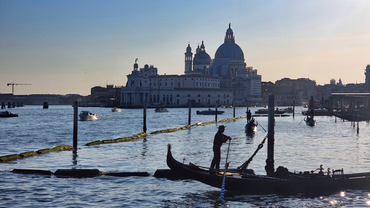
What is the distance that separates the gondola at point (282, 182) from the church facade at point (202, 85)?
124260 millimetres

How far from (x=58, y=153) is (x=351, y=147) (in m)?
16.2

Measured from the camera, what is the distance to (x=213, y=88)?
172625 mm

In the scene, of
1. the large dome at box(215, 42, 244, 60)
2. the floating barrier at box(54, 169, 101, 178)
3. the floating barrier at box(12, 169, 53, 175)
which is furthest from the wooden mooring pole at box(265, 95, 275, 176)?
the large dome at box(215, 42, 244, 60)

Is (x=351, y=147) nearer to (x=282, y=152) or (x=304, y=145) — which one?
(x=304, y=145)

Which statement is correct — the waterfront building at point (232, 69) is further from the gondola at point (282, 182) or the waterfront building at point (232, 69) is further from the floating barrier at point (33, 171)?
the gondola at point (282, 182)

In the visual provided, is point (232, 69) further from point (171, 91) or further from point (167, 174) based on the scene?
point (167, 174)

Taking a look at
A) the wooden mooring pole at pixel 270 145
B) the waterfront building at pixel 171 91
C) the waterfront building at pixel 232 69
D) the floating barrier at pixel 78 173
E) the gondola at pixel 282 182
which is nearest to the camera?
the gondola at pixel 282 182

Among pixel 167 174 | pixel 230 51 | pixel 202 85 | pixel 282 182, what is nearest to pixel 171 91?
pixel 202 85

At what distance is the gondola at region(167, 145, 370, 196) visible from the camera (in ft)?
42.9

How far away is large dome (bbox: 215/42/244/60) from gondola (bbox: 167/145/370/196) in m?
174

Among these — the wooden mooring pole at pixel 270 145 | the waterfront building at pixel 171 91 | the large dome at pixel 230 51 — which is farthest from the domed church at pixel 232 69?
the wooden mooring pole at pixel 270 145

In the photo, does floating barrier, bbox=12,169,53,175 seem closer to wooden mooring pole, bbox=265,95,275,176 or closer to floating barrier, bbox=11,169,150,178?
floating barrier, bbox=11,169,150,178

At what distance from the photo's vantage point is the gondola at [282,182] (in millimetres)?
13070

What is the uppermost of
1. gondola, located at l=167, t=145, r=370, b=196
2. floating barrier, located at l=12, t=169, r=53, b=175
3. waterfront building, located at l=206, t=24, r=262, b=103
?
waterfront building, located at l=206, t=24, r=262, b=103
